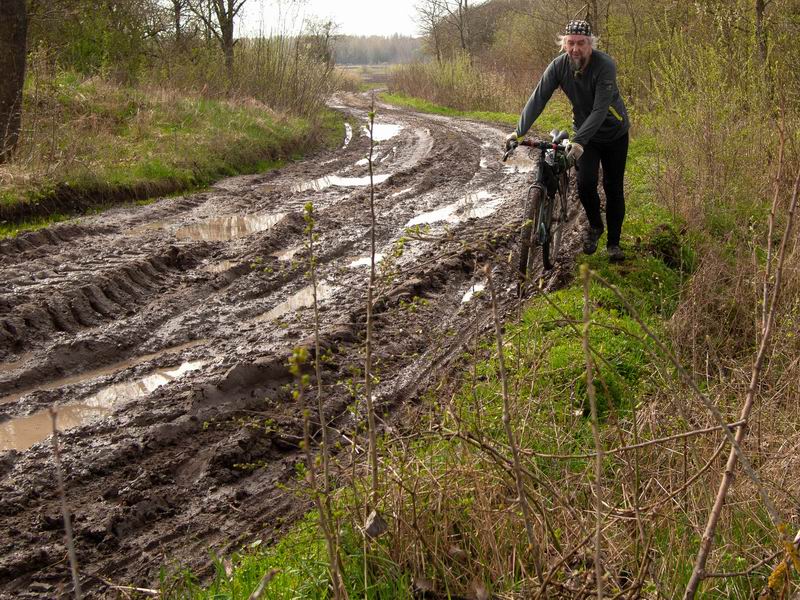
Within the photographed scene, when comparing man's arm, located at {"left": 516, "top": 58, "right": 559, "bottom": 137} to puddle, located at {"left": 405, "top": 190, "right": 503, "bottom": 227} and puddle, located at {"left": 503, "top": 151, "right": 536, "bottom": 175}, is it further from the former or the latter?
puddle, located at {"left": 503, "top": 151, "right": 536, "bottom": 175}

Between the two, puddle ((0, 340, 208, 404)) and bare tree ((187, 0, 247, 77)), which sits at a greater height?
bare tree ((187, 0, 247, 77))

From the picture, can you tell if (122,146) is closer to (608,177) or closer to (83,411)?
(83,411)

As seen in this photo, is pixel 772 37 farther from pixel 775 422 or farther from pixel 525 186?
pixel 775 422

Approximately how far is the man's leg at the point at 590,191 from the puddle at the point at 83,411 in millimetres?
3884

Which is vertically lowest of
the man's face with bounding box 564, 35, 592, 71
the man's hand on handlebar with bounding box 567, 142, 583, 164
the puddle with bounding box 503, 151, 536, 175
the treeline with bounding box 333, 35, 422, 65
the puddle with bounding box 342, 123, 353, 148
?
the puddle with bounding box 503, 151, 536, 175

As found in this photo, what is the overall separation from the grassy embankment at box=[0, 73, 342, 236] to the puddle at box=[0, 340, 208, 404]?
3.76 metres

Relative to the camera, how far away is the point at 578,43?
647 centimetres

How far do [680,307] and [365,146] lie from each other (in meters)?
12.8

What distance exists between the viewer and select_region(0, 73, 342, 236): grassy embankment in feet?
32.6

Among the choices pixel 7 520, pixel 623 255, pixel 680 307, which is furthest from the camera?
pixel 623 255

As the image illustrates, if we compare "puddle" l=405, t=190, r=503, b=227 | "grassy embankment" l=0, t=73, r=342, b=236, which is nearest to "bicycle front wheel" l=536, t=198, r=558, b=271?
"puddle" l=405, t=190, r=503, b=227

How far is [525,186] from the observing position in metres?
12.1

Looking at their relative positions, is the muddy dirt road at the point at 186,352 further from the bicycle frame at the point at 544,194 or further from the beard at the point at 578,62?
the beard at the point at 578,62

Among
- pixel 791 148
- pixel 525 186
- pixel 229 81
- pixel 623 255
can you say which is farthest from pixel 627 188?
pixel 229 81
